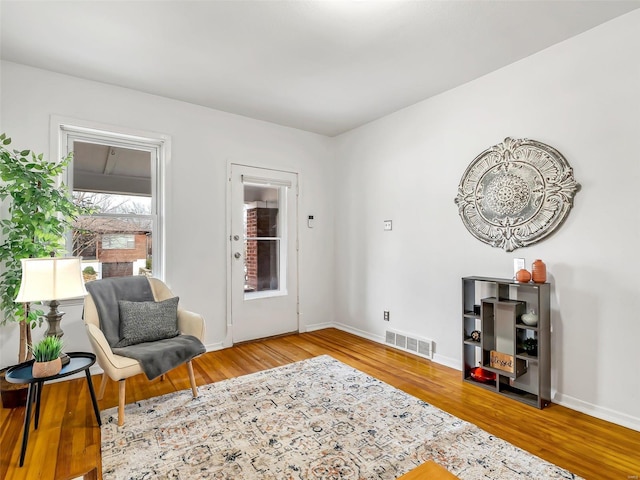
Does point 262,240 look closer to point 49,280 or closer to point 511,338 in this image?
point 49,280

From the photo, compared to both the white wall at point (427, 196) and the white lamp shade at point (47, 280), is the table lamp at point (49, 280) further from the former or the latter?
the white wall at point (427, 196)

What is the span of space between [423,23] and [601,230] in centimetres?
190

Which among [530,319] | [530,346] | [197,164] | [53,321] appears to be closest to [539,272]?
[530,319]

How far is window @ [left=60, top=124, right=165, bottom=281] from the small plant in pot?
1.32 m

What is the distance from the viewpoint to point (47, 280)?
2043 mm

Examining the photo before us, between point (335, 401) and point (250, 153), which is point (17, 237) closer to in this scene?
point (250, 153)

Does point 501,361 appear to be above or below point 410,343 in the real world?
above

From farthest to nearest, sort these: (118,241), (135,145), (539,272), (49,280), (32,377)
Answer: (135,145) < (118,241) < (539,272) < (49,280) < (32,377)

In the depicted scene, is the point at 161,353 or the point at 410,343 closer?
the point at 161,353

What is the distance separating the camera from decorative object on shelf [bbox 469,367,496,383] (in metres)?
2.83

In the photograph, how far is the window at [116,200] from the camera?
3148 millimetres

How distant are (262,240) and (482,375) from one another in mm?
2774

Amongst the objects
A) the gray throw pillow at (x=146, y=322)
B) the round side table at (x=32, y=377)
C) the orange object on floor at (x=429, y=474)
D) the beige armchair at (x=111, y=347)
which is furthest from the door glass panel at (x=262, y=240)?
the orange object on floor at (x=429, y=474)

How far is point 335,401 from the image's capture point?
2537 millimetres
